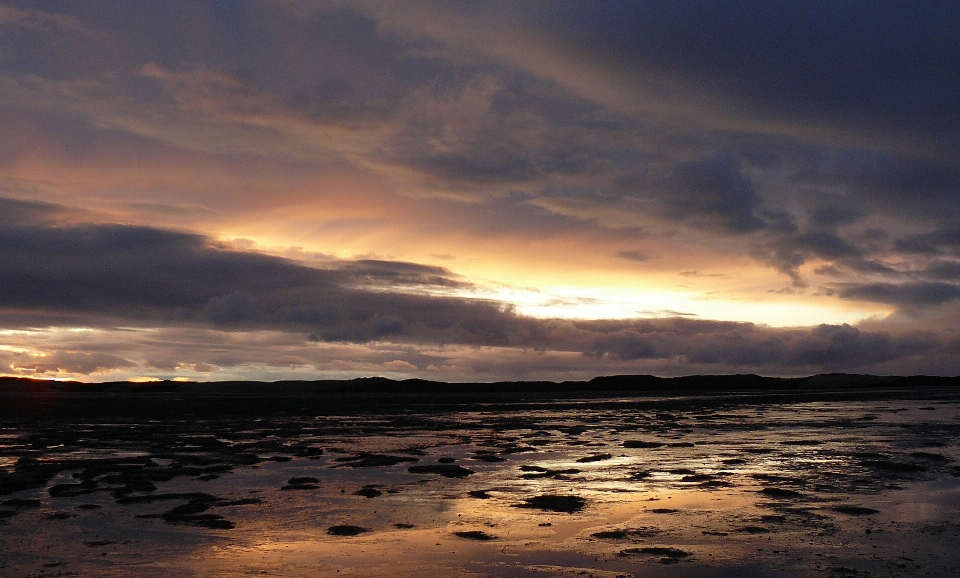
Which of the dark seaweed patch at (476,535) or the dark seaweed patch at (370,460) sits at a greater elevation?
the dark seaweed patch at (370,460)

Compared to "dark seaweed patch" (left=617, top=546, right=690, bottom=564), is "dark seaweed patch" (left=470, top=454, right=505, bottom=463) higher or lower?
higher

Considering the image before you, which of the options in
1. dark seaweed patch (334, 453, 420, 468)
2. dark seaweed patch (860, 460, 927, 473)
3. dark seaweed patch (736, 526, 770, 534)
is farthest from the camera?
dark seaweed patch (334, 453, 420, 468)

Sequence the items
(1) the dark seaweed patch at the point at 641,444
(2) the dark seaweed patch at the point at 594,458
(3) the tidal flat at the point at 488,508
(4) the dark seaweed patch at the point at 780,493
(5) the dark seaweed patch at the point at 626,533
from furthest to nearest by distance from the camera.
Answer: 1. (1) the dark seaweed patch at the point at 641,444
2. (2) the dark seaweed patch at the point at 594,458
3. (4) the dark seaweed patch at the point at 780,493
4. (5) the dark seaweed patch at the point at 626,533
5. (3) the tidal flat at the point at 488,508

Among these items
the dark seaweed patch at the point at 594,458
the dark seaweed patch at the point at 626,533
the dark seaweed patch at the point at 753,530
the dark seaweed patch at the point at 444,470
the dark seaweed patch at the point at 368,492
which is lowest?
the dark seaweed patch at the point at 626,533

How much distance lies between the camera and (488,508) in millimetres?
18781

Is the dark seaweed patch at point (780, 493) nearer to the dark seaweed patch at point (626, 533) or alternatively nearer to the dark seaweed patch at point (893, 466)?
the dark seaweed patch at point (626, 533)

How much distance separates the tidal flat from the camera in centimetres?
1362

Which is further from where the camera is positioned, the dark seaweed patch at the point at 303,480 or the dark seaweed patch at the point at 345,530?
the dark seaweed patch at the point at 303,480

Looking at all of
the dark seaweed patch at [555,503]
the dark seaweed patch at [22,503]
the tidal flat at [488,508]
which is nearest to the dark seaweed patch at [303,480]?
the tidal flat at [488,508]

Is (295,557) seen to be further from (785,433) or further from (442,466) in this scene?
(785,433)

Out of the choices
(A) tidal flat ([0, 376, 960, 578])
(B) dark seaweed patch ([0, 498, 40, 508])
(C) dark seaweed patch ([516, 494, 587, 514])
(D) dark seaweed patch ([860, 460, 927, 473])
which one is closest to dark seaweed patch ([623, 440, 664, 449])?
(A) tidal flat ([0, 376, 960, 578])

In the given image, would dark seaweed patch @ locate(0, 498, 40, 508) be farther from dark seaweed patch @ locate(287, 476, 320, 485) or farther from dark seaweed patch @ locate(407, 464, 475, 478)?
dark seaweed patch @ locate(407, 464, 475, 478)

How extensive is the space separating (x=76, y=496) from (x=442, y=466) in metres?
11.4

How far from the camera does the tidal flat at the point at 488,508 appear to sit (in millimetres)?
13625
